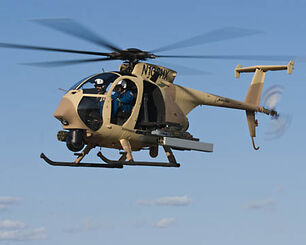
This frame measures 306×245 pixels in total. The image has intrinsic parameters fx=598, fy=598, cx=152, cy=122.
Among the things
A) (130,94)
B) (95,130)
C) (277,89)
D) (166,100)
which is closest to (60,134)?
(95,130)

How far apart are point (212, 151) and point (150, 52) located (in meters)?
3.99

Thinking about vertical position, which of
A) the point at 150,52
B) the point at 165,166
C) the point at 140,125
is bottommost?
the point at 165,166

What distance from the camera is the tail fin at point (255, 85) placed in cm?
2473

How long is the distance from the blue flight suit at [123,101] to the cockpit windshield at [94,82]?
0.46 meters

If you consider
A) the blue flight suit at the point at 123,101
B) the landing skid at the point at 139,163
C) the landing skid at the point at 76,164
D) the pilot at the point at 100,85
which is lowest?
the landing skid at the point at 76,164

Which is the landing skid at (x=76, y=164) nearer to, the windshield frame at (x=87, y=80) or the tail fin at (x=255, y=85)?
the windshield frame at (x=87, y=80)

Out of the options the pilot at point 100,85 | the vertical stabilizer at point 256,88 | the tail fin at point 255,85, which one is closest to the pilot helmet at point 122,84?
the pilot at point 100,85

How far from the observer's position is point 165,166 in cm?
1956

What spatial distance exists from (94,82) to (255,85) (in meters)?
9.41

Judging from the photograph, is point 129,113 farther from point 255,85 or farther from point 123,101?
point 255,85

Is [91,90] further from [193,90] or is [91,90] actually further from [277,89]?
[277,89]

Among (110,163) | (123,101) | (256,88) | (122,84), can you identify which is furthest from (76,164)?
(256,88)

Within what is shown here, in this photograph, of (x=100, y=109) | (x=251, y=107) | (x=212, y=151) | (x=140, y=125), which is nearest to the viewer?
(x=100, y=109)

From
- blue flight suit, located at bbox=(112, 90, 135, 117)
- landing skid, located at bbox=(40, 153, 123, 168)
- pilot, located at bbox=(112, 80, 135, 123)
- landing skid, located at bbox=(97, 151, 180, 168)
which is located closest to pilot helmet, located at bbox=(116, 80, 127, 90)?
pilot, located at bbox=(112, 80, 135, 123)
